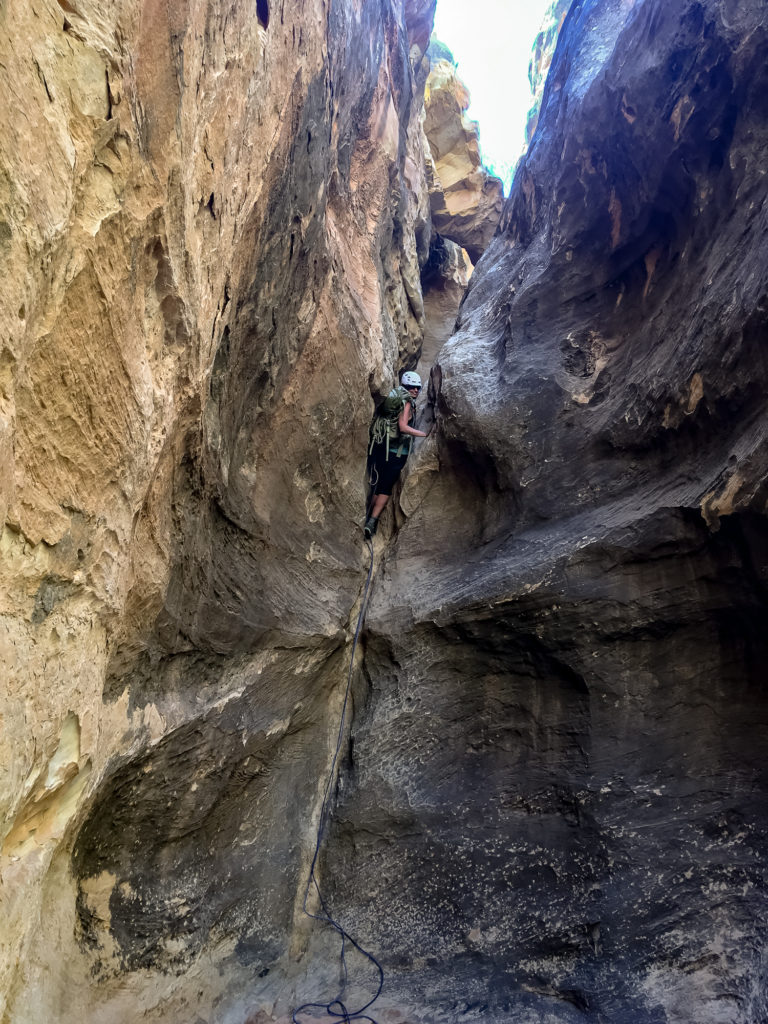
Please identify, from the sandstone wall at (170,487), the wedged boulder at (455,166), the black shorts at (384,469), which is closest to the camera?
the sandstone wall at (170,487)

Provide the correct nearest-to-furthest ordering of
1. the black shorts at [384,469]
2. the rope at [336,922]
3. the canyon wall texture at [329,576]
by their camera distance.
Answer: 1. the canyon wall texture at [329,576]
2. the rope at [336,922]
3. the black shorts at [384,469]

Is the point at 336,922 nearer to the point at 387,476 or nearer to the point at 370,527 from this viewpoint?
the point at 370,527

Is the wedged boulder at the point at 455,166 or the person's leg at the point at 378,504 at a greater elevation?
the wedged boulder at the point at 455,166

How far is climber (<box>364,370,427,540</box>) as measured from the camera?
752 cm

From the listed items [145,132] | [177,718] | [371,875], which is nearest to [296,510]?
[177,718]

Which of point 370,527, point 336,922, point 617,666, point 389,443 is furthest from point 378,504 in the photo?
point 336,922

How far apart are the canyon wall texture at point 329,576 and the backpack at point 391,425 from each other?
643 mm

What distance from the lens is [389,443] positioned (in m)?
7.58

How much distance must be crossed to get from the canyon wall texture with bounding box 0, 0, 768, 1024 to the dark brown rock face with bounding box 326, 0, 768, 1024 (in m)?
0.03

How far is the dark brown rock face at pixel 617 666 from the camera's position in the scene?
4.25 m

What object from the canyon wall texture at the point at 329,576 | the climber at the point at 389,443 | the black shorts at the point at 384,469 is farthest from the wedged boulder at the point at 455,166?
the black shorts at the point at 384,469

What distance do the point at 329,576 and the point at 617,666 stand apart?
8.66 feet

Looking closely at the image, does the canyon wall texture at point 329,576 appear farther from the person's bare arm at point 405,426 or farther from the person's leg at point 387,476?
the person's bare arm at point 405,426

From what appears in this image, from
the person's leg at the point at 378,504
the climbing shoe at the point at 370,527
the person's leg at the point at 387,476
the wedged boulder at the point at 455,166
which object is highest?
the wedged boulder at the point at 455,166
